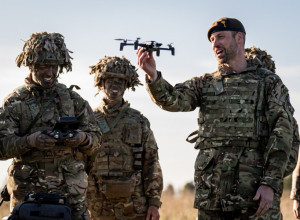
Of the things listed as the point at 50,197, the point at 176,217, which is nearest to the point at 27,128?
the point at 50,197

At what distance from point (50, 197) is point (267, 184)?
230cm

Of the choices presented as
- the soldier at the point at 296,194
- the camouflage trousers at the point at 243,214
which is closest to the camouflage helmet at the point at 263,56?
the soldier at the point at 296,194

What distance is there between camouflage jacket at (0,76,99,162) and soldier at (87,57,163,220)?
2363 mm

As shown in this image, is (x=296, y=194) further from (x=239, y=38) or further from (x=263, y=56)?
(x=239, y=38)

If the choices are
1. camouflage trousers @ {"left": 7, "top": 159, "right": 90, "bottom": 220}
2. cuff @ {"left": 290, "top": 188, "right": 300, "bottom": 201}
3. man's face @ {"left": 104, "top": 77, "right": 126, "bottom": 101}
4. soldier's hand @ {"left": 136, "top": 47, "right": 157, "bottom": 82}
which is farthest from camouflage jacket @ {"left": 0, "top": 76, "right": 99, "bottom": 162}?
cuff @ {"left": 290, "top": 188, "right": 300, "bottom": 201}

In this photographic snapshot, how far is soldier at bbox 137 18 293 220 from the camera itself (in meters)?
9.09

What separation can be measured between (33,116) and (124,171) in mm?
2875

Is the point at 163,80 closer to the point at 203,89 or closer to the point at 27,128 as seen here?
the point at 203,89

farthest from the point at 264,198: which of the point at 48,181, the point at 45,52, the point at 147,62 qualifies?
the point at 45,52

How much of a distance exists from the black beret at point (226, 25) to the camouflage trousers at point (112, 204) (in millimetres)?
3015

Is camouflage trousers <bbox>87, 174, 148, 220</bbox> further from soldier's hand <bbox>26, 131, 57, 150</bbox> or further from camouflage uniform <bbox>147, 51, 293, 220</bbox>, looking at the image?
soldier's hand <bbox>26, 131, 57, 150</bbox>

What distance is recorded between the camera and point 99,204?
38.8 ft

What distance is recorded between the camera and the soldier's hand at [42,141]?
877 centimetres

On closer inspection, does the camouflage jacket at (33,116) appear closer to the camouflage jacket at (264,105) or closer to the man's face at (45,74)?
the man's face at (45,74)
